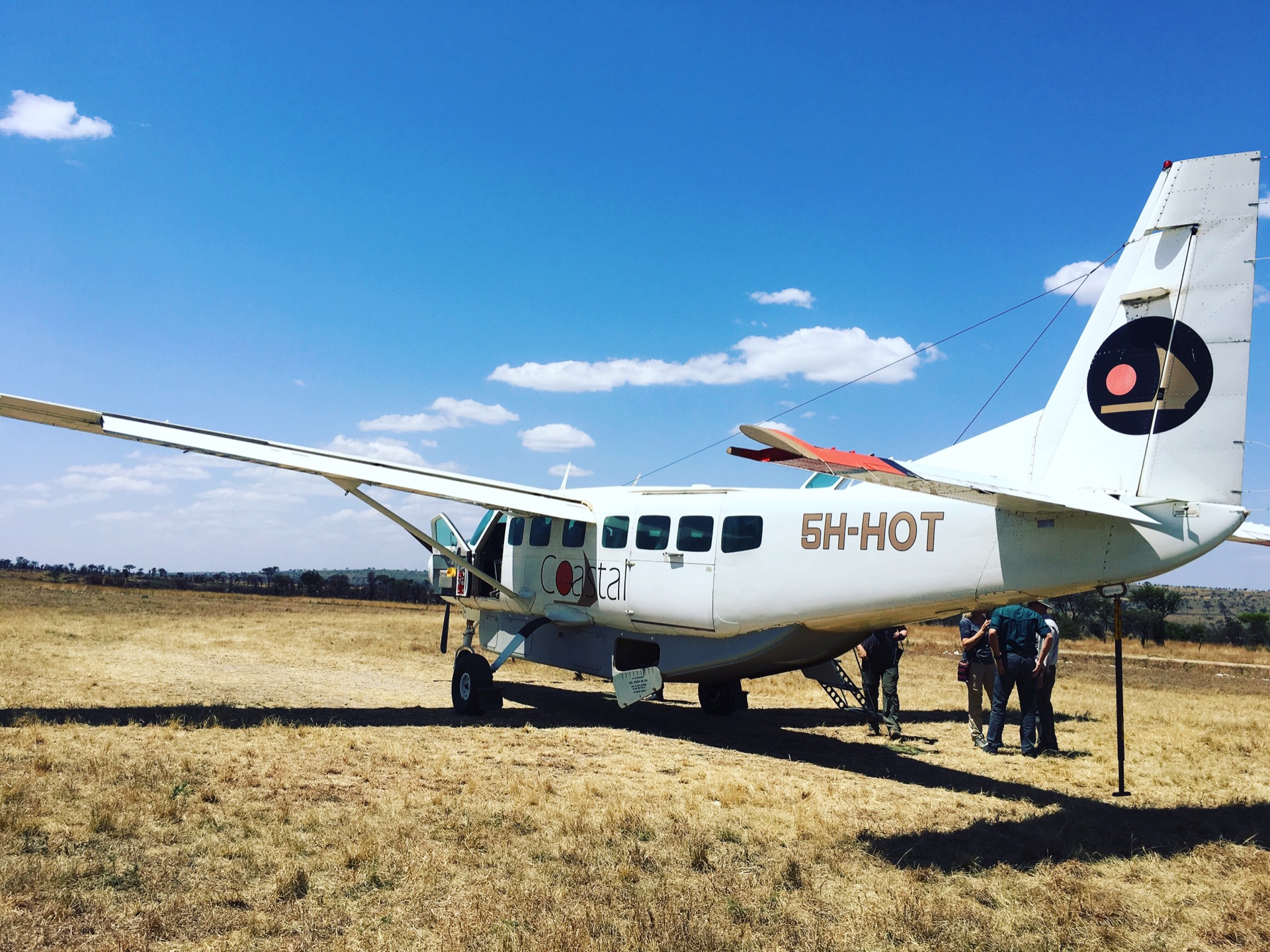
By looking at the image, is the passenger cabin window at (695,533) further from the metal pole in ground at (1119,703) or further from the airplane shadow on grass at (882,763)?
the metal pole in ground at (1119,703)

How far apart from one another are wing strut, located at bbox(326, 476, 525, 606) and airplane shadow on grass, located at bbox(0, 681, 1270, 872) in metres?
2.11

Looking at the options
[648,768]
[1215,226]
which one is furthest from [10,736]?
[1215,226]

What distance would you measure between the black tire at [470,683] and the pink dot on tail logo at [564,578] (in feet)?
5.60

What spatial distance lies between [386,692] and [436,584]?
2406mm

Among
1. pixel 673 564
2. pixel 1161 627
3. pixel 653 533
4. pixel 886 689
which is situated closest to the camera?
pixel 673 564

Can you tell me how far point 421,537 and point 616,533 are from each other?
3467mm

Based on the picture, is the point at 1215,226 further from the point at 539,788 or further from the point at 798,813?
the point at 539,788

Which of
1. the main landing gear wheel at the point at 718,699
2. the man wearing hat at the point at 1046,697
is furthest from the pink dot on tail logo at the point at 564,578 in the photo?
the man wearing hat at the point at 1046,697

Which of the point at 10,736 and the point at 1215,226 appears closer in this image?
the point at 1215,226

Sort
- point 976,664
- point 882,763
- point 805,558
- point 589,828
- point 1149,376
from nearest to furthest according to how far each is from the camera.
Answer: point 589,828
point 1149,376
point 805,558
point 882,763
point 976,664

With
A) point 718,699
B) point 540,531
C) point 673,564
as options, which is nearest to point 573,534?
point 540,531

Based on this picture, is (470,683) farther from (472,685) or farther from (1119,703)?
(1119,703)

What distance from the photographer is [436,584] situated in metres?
17.0

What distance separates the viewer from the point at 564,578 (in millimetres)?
13727
